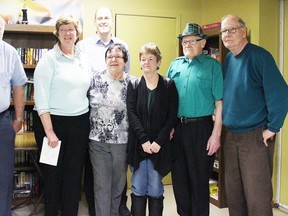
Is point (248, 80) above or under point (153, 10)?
under

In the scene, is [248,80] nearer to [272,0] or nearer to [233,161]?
[233,161]

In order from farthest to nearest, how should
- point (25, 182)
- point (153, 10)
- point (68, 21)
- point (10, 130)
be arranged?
point (153, 10)
point (25, 182)
point (68, 21)
point (10, 130)

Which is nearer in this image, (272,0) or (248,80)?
(248,80)

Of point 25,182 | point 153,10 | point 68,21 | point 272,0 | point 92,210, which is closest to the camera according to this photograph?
point 68,21

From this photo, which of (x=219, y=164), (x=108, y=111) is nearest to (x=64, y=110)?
(x=108, y=111)

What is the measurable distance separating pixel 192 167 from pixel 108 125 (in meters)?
0.67

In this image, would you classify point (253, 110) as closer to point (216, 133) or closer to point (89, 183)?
point (216, 133)

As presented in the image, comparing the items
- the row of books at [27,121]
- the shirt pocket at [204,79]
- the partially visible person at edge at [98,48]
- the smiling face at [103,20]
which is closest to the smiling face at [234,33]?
the shirt pocket at [204,79]

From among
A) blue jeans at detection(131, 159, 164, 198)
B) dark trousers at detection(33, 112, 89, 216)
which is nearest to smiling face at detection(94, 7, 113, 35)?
dark trousers at detection(33, 112, 89, 216)

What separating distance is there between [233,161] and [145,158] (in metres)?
0.64

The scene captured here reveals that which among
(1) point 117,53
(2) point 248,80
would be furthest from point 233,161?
(1) point 117,53

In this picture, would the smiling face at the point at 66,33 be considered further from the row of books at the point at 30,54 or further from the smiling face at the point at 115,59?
the row of books at the point at 30,54

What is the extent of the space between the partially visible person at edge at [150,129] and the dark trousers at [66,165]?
0.36 m

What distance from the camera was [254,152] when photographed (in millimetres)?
2396
